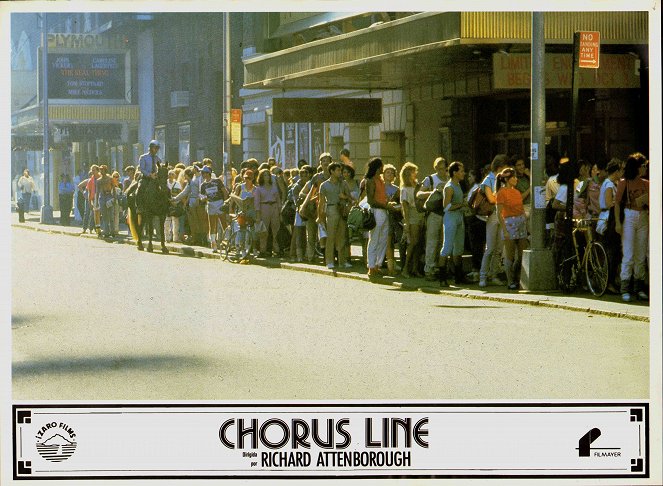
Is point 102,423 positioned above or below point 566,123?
below

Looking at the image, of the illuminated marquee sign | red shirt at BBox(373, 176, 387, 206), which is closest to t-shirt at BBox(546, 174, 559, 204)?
red shirt at BBox(373, 176, 387, 206)

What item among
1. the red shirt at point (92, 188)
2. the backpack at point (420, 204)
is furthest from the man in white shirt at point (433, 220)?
the red shirt at point (92, 188)

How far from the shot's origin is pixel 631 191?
14.5 m

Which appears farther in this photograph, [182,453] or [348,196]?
[348,196]

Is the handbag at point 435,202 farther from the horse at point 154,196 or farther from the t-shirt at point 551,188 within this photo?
the horse at point 154,196

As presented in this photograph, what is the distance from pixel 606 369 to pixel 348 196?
10.3 m

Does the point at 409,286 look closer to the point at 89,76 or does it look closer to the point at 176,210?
the point at 176,210

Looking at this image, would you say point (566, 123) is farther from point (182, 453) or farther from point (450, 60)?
point (182, 453)

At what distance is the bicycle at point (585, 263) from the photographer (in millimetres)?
15047

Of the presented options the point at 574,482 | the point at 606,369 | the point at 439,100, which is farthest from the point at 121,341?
the point at 439,100

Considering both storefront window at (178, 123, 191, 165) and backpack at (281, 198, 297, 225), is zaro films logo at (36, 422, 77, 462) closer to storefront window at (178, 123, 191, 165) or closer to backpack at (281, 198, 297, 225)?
backpack at (281, 198, 297, 225)

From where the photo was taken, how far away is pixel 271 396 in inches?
331

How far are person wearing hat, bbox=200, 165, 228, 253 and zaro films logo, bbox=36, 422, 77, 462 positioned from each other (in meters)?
18.2

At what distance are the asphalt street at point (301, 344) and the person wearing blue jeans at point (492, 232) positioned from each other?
1152 millimetres
